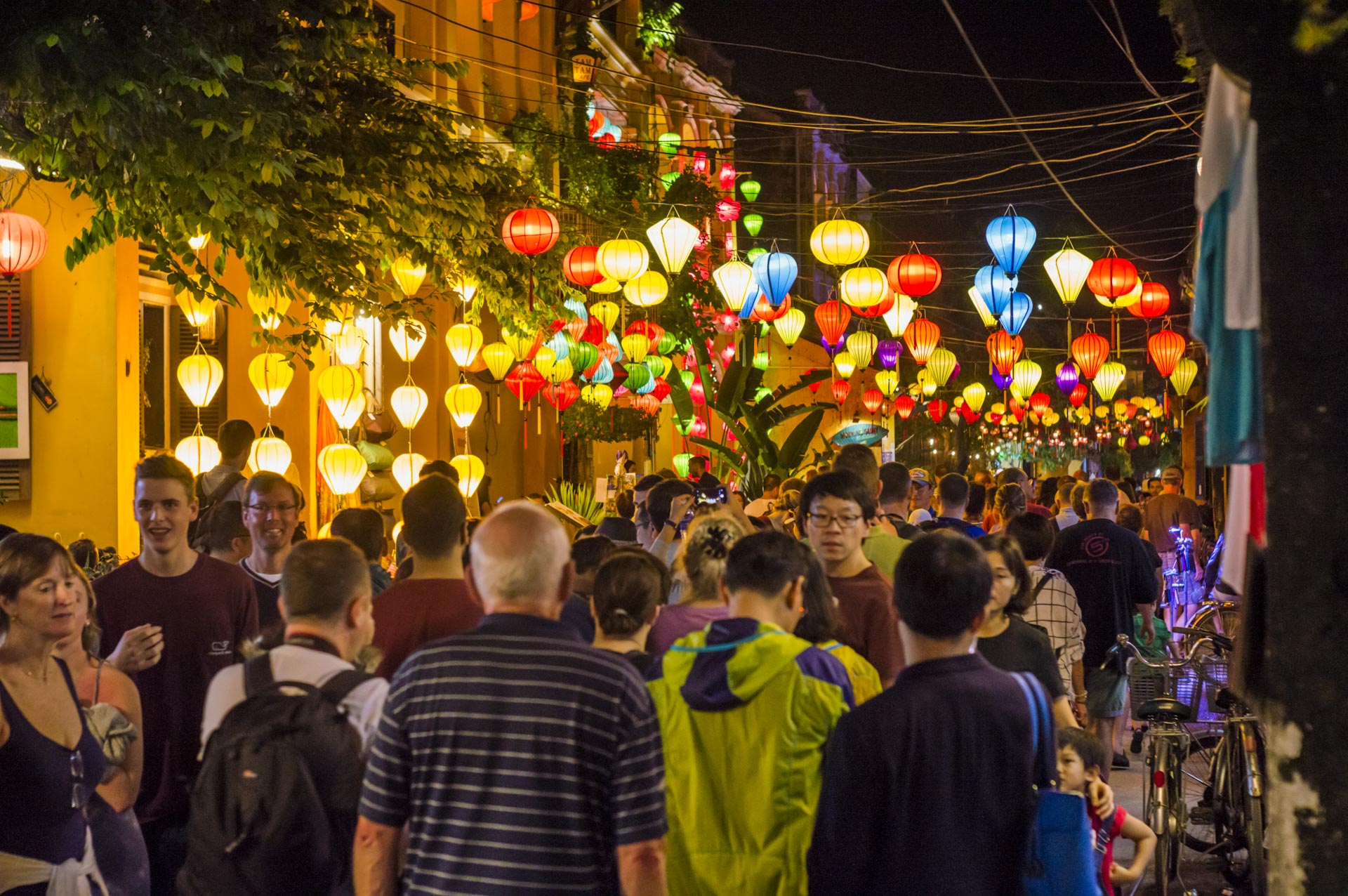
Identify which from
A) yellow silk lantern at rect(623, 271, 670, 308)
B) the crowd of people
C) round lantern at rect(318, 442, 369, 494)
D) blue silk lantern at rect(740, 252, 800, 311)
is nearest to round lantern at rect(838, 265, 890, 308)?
blue silk lantern at rect(740, 252, 800, 311)

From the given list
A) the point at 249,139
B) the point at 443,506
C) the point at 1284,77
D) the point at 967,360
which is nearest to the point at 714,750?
the point at 443,506

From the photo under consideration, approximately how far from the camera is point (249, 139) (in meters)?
8.48

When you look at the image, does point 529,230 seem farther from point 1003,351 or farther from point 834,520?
point 1003,351

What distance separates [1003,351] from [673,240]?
1116 centimetres

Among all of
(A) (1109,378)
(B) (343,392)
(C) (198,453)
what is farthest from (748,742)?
(A) (1109,378)

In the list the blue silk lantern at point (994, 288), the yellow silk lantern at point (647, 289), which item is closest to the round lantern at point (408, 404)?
the yellow silk lantern at point (647, 289)

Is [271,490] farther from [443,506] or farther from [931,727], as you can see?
[931,727]

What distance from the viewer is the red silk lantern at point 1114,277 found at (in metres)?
15.2

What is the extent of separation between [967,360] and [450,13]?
127ft

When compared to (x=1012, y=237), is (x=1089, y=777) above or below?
below

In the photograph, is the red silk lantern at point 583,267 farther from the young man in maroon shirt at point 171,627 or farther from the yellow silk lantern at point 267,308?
the young man in maroon shirt at point 171,627

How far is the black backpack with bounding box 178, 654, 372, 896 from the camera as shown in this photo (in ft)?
11.5

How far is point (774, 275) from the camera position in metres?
16.0

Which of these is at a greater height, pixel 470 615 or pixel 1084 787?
pixel 470 615
